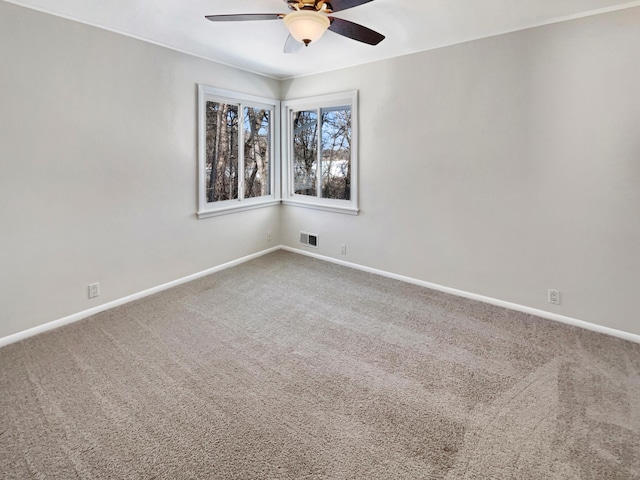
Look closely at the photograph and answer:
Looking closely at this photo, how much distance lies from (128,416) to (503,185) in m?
3.35

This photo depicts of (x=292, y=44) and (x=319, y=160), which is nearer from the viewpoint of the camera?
(x=292, y=44)

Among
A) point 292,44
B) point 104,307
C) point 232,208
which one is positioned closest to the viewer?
point 292,44

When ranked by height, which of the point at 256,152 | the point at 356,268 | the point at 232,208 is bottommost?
the point at 356,268

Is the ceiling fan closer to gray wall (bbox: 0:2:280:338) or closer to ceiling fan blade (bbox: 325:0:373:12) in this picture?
ceiling fan blade (bbox: 325:0:373:12)

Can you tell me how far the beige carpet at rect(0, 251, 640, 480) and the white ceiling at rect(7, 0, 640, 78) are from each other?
8.06 ft

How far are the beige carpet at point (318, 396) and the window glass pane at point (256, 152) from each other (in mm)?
2056

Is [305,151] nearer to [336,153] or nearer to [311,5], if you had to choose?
[336,153]

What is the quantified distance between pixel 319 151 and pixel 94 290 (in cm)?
303

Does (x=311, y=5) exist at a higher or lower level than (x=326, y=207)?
higher

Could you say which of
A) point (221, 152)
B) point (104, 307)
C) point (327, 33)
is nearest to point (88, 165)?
point (104, 307)

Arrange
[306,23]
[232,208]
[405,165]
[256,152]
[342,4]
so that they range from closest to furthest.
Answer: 1. [342,4]
2. [306,23]
3. [405,165]
4. [232,208]
5. [256,152]

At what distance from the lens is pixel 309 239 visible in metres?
4.87

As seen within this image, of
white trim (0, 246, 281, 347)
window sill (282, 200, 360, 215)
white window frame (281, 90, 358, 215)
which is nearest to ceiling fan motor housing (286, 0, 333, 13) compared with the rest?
white window frame (281, 90, 358, 215)

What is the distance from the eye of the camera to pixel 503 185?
3160 millimetres
